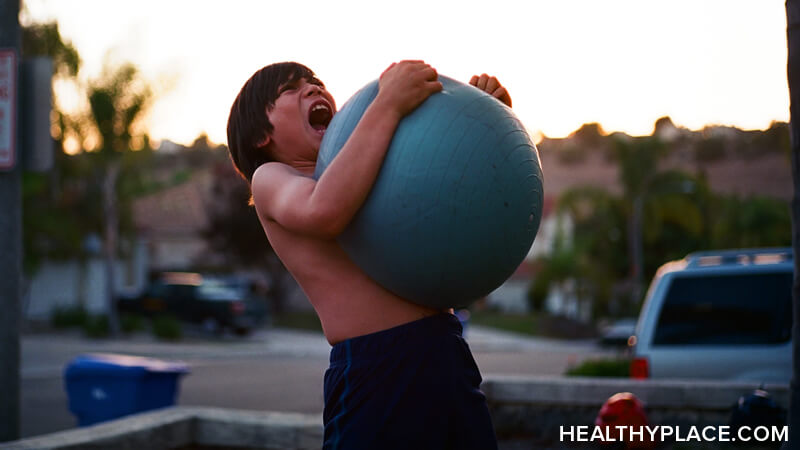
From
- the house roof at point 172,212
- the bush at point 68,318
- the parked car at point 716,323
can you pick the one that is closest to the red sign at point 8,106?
the parked car at point 716,323

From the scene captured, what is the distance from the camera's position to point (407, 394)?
234cm

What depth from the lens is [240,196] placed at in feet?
127

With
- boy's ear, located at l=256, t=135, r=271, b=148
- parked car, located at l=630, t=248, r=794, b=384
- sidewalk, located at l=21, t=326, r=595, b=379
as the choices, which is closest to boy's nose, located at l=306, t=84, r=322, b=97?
boy's ear, located at l=256, t=135, r=271, b=148

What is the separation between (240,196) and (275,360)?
54.0 feet

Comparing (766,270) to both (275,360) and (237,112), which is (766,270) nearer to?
(237,112)

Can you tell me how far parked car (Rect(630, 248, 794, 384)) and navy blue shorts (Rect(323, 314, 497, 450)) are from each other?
211 inches

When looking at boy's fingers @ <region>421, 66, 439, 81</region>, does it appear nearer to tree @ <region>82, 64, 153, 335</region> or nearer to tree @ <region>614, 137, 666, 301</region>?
tree @ <region>82, 64, 153, 335</region>

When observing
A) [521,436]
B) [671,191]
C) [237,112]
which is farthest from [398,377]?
[671,191]

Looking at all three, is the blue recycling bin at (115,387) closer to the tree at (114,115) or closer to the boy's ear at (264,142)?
the boy's ear at (264,142)

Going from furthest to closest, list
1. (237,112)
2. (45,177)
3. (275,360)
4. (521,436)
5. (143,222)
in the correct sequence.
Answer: (143,222) < (45,177) < (275,360) < (521,436) < (237,112)

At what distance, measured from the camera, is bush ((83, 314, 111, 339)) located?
25.9 metres

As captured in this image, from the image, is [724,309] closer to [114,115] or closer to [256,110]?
[256,110]

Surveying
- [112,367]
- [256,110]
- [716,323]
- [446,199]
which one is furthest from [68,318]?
[446,199]

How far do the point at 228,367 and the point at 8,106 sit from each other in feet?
49.0
